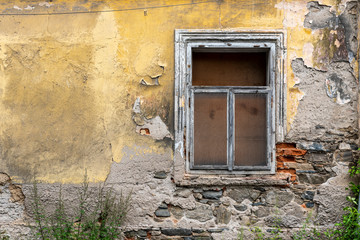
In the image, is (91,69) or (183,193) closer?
(183,193)

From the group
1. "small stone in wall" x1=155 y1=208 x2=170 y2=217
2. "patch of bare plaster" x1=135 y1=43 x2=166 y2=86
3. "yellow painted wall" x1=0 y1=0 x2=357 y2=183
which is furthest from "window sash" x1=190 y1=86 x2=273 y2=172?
"small stone in wall" x1=155 y1=208 x2=170 y2=217

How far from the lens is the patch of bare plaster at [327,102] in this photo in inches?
160

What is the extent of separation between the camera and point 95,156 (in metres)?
4.15

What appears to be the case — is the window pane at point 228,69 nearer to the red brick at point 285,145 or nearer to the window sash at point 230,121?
the window sash at point 230,121

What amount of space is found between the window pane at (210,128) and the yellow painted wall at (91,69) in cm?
30

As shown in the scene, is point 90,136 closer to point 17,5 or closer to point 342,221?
point 17,5

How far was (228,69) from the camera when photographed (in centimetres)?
439

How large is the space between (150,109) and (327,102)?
1.79 m

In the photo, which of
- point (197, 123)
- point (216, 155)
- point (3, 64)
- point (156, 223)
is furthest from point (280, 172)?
point (3, 64)

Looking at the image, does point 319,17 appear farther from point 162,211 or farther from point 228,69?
point 162,211

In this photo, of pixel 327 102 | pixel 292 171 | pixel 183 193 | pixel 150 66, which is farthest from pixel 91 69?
pixel 327 102

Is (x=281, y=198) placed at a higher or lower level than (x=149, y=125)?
lower

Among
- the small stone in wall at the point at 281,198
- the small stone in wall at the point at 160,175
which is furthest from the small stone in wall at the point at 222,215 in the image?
the small stone in wall at the point at 160,175

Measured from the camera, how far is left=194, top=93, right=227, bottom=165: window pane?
4.15 meters
